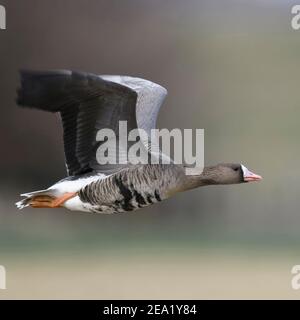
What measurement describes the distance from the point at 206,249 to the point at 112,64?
137cm

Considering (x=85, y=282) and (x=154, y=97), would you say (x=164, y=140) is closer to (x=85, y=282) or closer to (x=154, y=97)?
(x=154, y=97)

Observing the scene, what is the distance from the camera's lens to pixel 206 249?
429 centimetres

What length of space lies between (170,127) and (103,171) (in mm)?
2084

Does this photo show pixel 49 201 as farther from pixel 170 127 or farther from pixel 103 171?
pixel 170 127

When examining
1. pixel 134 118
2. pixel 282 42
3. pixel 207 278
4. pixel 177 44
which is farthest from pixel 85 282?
pixel 282 42

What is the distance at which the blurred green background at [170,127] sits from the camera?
3.86 m

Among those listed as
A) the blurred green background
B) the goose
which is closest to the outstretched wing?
the goose

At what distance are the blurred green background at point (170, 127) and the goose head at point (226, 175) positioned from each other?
134 centimetres

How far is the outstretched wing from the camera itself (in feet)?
5.89

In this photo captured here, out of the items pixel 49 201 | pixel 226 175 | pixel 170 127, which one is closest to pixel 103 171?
pixel 49 201

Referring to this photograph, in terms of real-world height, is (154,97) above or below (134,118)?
above

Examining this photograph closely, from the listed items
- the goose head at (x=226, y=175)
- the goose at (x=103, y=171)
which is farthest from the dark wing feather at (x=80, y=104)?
the goose head at (x=226, y=175)

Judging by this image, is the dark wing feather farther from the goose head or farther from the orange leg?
the goose head

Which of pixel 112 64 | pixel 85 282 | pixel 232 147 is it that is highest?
pixel 112 64
